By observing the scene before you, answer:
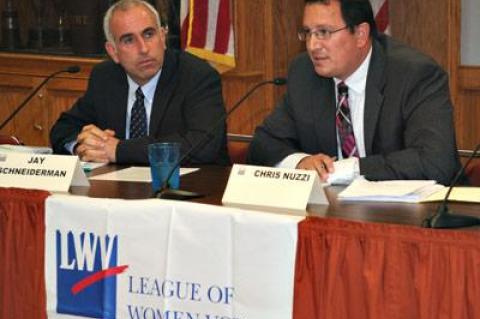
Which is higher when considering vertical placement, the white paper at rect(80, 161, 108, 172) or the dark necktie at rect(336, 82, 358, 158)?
the dark necktie at rect(336, 82, 358, 158)

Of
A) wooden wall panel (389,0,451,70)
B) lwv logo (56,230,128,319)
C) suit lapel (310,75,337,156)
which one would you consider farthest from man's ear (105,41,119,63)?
wooden wall panel (389,0,451,70)

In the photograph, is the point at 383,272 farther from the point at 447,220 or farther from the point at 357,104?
the point at 357,104

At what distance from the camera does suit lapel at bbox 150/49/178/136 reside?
4375 millimetres

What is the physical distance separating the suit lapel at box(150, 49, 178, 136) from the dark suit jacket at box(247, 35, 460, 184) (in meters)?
0.41

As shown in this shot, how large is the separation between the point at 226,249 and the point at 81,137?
→ 139 centimetres

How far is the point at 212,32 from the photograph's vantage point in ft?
20.2

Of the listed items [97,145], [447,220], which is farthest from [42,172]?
[447,220]

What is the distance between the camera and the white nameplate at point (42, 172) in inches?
135

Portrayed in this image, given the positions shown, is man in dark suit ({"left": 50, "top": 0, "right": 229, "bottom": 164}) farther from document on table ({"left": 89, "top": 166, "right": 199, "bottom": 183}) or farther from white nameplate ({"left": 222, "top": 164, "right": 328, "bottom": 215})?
white nameplate ({"left": 222, "top": 164, "right": 328, "bottom": 215})

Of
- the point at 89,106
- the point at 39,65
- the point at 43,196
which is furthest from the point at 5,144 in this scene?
the point at 39,65

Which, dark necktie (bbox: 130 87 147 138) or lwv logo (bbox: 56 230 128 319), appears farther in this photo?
dark necktie (bbox: 130 87 147 138)

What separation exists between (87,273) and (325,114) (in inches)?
49.0

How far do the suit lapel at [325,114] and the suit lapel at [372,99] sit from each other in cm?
15

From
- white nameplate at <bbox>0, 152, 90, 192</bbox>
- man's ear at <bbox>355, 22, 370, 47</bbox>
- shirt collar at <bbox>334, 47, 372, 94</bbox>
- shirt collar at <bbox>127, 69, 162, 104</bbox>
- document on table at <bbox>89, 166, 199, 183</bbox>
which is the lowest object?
document on table at <bbox>89, 166, 199, 183</bbox>
